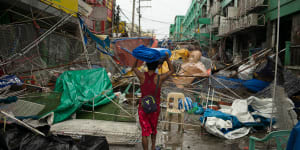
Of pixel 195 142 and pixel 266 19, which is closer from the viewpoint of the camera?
pixel 195 142

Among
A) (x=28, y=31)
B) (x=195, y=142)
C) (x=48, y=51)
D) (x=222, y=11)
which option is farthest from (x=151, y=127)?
(x=222, y=11)

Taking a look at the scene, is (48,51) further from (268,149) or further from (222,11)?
(222,11)

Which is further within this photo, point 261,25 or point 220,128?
point 261,25

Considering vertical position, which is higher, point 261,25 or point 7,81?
point 261,25

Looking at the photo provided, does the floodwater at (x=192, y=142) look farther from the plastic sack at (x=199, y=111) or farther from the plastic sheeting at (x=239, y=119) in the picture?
the plastic sack at (x=199, y=111)

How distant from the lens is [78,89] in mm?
4859

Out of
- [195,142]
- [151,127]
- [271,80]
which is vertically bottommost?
[195,142]

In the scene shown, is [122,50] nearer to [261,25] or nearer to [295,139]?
[295,139]

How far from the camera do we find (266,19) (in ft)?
44.3

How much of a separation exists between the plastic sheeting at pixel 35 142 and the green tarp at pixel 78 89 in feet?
5.01

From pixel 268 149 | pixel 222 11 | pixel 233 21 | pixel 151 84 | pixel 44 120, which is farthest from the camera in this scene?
pixel 222 11

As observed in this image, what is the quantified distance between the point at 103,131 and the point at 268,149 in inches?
108

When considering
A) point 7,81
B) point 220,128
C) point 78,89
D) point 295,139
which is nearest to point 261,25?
point 220,128

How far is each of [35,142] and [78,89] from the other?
244cm
